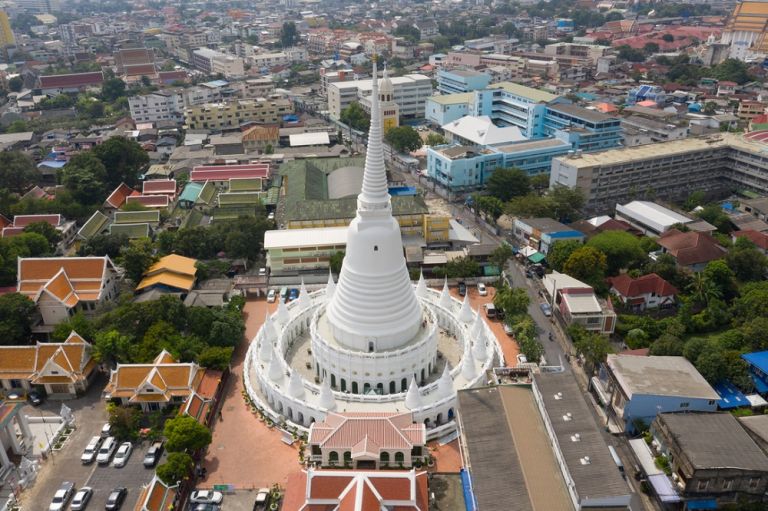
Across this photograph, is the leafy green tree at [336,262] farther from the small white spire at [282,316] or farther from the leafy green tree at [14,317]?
the leafy green tree at [14,317]

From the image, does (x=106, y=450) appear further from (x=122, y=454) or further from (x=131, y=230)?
(x=131, y=230)

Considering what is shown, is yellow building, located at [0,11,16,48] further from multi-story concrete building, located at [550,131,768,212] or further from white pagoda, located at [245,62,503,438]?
white pagoda, located at [245,62,503,438]

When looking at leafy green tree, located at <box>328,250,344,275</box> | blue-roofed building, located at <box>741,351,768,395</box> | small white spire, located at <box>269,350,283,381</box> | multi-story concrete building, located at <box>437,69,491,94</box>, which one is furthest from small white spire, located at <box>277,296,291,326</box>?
multi-story concrete building, located at <box>437,69,491,94</box>

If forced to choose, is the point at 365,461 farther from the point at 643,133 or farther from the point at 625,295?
the point at 643,133

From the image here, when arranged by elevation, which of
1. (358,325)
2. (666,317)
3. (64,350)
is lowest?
(666,317)

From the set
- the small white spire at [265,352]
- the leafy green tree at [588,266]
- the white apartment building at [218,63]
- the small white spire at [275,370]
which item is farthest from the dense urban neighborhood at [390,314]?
the white apartment building at [218,63]

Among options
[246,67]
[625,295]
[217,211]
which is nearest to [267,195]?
[217,211]

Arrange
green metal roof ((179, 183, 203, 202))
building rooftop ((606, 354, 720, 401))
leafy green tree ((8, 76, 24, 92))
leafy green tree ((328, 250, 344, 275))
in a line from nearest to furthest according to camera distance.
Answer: building rooftop ((606, 354, 720, 401))
leafy green tree ((328, 250, 344, 275))
green metal roof ((179, 183, 203, 202))
leafy green tree ((8, 76, 24, 92))
